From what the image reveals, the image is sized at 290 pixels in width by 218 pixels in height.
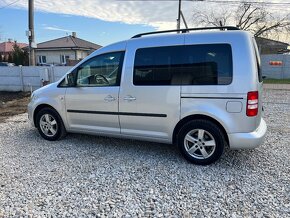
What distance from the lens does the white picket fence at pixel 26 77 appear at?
11.9 m

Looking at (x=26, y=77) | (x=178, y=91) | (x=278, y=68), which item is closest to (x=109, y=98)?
(x=178, y=91)

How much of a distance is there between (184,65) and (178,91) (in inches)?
16.4

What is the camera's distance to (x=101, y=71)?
449cm

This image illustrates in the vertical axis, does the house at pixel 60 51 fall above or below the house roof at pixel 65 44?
below

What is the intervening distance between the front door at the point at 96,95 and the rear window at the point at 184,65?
0.47 metres

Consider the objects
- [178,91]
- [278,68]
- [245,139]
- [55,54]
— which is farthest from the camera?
[55,54]

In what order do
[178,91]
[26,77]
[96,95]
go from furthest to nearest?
[26,77], [96,95], [178,91]

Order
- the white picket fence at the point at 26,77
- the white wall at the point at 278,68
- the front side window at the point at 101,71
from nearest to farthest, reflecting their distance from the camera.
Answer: the front side window at the point at 101,71 → the white picket fence at the point at 26,77 → the white wall at the point at 278,68

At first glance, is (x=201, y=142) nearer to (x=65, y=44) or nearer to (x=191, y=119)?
(x=191, y=119)

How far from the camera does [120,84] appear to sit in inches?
167

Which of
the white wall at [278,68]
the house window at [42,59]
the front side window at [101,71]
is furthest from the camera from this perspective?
the house window at [42,59]

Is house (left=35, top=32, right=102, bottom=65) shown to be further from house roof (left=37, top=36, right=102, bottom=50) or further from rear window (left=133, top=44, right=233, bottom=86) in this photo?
rear window (left=133, top=44, right=233, bottom=86)

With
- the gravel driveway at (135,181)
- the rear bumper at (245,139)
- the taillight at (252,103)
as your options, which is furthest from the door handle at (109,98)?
the taillight at (252,103)

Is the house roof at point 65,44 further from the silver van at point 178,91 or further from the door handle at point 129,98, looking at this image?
the door handle at point 129,98
